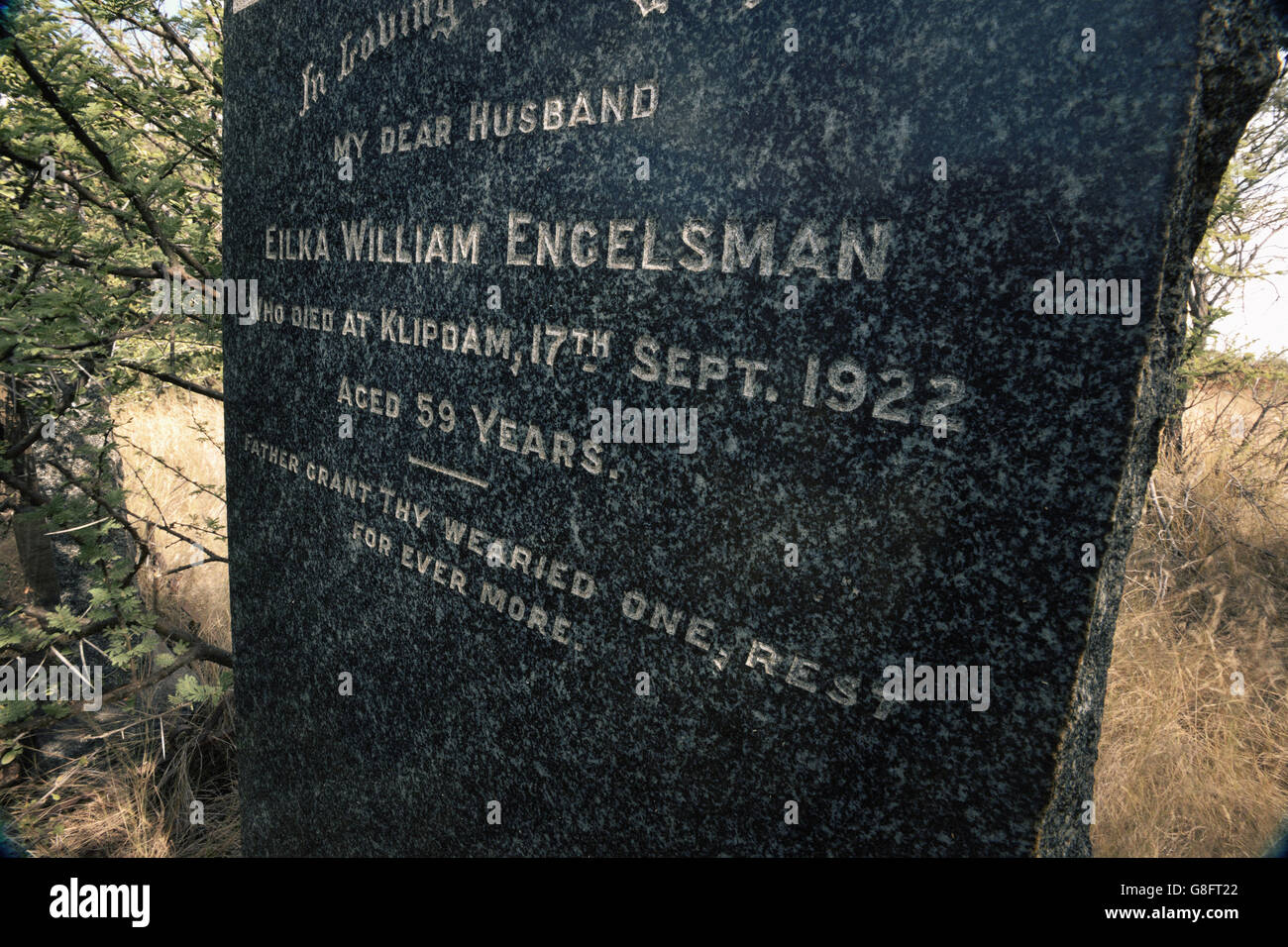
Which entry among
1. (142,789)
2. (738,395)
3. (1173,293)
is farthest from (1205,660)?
(142,789)

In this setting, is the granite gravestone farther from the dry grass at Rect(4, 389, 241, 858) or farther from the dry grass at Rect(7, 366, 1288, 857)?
the dry grass at Rect(7, 366, 1288, 857)

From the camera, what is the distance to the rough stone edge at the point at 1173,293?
3.53 ft

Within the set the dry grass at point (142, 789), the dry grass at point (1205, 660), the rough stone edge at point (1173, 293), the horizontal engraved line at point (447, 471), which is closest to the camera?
the rough stone edge at point (1173, 293)

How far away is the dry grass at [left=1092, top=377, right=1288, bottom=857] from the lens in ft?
9.26

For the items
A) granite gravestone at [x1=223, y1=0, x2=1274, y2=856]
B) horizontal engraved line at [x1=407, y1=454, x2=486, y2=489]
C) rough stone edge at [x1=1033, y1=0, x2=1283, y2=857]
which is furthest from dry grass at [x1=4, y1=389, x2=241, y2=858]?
rough stone edge at [x1=1033, y1=0, x2=1283, y2=857]

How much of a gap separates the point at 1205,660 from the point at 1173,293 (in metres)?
3.13

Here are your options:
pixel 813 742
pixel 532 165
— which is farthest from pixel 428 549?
pixel 813 742

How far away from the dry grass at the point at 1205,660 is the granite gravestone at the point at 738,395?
6.08 ft

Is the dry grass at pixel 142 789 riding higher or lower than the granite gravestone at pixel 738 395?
lower

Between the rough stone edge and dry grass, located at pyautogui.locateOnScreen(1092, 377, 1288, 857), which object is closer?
the rough stone edge

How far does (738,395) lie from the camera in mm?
1434

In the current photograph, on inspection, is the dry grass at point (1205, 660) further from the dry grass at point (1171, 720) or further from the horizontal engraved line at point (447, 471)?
the horizontal engraved line at point (447, 471)

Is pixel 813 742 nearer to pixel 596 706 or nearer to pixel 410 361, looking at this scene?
pixel 596 706

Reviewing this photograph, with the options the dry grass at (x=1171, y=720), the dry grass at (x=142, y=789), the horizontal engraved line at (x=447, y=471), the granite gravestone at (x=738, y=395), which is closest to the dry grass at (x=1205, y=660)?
the dry grass at (x=1171, y=720)
